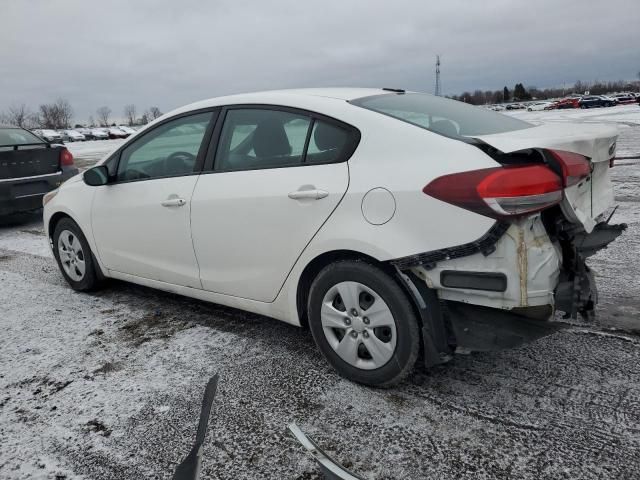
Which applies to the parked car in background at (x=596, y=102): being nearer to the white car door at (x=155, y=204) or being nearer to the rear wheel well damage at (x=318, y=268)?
the white car door at (x=155, y=204)

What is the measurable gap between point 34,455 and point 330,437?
53.4 inches

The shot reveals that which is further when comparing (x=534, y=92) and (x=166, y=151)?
(x=534, y=92)

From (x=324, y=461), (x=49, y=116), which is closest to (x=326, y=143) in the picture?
(x=324, y=461)

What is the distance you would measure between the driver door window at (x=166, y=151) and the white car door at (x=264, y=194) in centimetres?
22

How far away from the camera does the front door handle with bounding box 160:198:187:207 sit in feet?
11.1

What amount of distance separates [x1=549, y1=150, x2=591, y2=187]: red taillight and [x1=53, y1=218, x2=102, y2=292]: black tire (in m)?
3.65

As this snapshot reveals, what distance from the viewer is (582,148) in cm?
243

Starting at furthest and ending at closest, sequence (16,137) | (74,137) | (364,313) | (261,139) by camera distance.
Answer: (74,137), (16,137), (261,139), (364,313)

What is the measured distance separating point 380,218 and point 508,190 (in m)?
0.60

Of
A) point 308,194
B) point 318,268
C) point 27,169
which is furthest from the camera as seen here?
point 27,169

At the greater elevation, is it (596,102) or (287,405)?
(596,102)

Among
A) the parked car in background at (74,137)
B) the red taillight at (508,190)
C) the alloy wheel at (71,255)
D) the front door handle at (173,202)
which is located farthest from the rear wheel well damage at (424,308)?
the parked car in background at (74,137)

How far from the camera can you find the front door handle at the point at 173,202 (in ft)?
11.1

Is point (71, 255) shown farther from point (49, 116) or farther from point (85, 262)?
point (49, 116)
